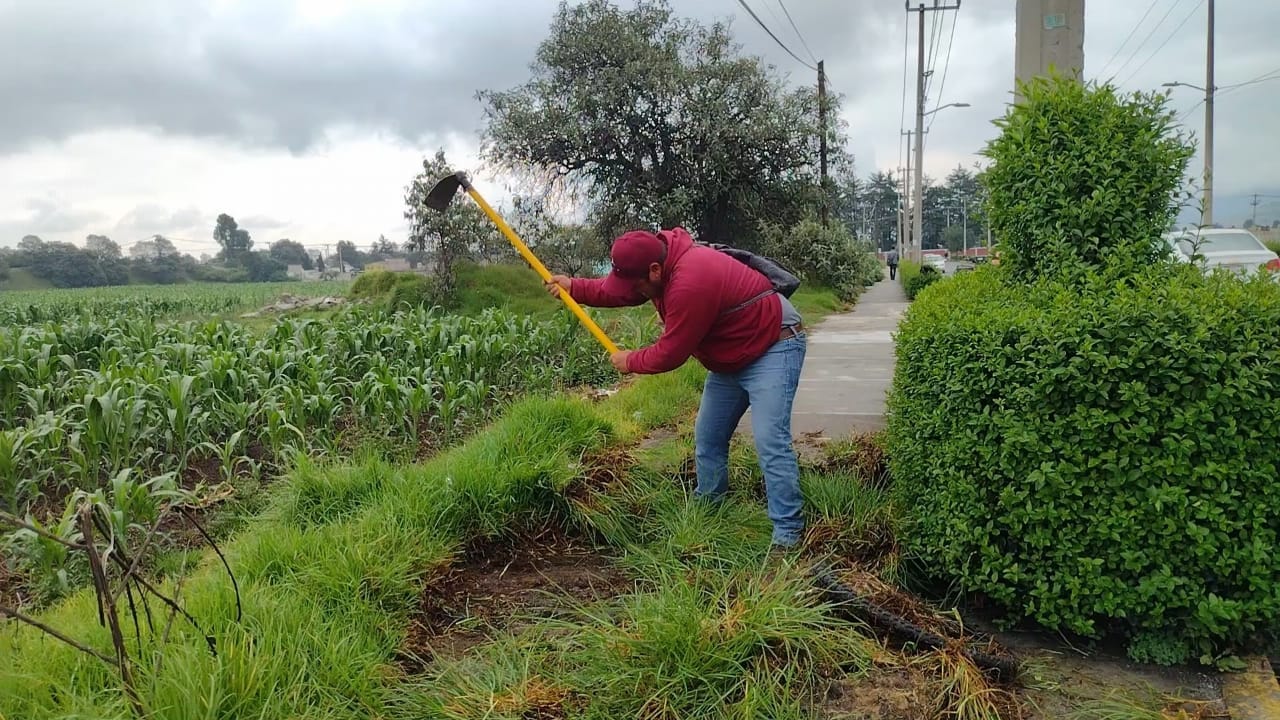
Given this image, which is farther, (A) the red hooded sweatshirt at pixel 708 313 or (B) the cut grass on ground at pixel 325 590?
(A) the red hooded sweatshirt at pixel 708 313

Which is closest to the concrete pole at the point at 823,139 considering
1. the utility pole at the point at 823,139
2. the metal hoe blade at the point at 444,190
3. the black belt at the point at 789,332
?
the utility pole at the point at 823,139

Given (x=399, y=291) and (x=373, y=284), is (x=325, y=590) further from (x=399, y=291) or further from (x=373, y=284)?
(x=373, y=284)

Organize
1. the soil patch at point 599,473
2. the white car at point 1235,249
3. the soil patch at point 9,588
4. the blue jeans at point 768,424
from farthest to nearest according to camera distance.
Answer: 1. the white car at point 1235,249
2. the soil patch at point 599,473
3. the soil patch at point 9,588
4. the blue jeans at point 768,424

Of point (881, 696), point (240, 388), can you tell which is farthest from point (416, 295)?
point (881, 696)

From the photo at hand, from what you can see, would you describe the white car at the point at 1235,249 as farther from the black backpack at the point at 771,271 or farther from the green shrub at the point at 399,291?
the green shrub at the point at 399,291

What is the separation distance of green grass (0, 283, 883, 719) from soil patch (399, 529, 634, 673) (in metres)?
0.08

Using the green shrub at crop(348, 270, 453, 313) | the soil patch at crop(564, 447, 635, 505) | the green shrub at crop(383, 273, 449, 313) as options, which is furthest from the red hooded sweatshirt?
the green shrub at crop(383, 273, 449, 313)

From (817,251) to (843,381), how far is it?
1060 centimetres

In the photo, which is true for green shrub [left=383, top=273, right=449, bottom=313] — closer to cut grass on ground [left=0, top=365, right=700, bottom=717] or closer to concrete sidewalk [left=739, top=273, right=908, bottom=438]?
concrete sidewalk [left=739, top=273, right=908, bottom=438]

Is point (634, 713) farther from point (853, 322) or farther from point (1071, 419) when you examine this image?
point (853, 322)

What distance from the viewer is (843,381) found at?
7.80m

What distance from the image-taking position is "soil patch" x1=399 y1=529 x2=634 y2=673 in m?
2.91

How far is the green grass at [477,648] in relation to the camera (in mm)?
2213

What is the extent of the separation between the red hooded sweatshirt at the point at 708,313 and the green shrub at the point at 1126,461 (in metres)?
0.86
